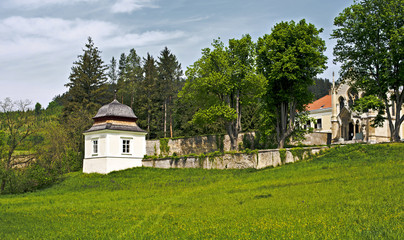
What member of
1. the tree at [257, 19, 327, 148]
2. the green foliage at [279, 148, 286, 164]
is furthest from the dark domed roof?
the green foliage at [279, 148, 286, 164]

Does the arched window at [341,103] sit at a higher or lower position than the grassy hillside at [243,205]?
higher

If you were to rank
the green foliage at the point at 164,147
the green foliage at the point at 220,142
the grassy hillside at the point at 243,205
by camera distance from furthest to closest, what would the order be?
the green foliage at the point at 164,147 → the green foliage at the point at 220,142 → the grassy hillside at the point at 243,205

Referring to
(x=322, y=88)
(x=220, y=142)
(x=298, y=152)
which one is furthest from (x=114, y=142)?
(x=322, y=88)

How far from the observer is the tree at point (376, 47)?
100 feet

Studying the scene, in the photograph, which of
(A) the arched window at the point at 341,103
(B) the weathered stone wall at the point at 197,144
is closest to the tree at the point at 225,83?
(B) the weathered stone wall at the point at 197,144

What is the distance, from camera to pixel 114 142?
3609 centimetres

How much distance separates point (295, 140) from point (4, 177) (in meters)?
26.8

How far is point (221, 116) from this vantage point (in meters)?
36.1

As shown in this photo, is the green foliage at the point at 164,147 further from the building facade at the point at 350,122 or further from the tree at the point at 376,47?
the tree at the point at 376,47

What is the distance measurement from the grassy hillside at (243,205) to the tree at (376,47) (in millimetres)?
5986

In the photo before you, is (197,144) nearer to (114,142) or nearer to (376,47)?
(114,142)

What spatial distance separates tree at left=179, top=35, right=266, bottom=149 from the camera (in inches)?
1398

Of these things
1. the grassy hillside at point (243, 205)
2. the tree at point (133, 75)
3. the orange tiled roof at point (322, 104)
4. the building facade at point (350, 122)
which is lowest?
the grassy hillside at point (243, 205)

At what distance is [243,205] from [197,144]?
26711 mm
